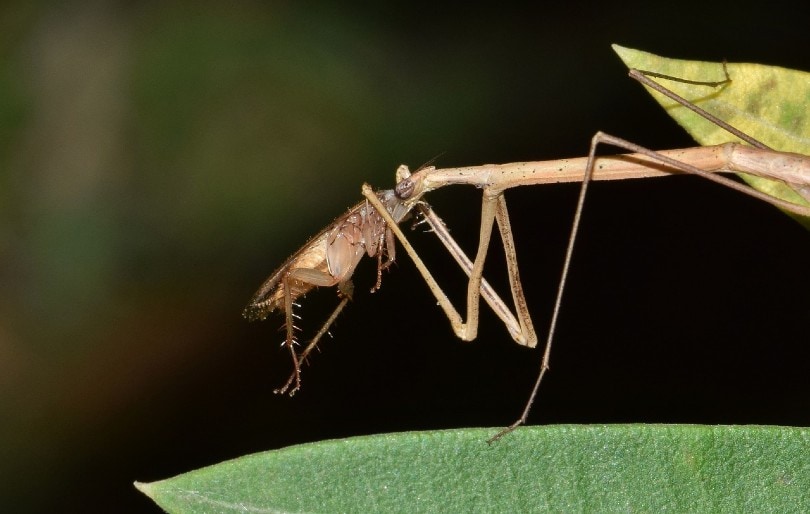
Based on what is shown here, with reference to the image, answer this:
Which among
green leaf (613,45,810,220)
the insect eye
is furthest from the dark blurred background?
green leaf (613,45,810,220)

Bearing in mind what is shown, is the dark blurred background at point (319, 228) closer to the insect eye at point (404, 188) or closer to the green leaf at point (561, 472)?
the insect eye at point (404, 188)

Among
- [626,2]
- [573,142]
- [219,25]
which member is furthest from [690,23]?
[219,25]

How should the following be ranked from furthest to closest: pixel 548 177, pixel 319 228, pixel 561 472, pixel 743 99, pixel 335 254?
pixel 319 228, pixel 335 254, pixel 548 177, pixel 743 99, pixel 561 472

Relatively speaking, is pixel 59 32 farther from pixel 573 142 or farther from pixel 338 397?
pixel 573 142

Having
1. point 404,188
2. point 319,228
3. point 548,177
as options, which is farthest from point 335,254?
point 319,228

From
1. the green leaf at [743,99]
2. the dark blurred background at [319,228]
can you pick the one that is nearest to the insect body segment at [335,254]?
the dark blurred background at [319,228]

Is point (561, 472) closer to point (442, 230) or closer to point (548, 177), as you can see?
point (548, 177)
